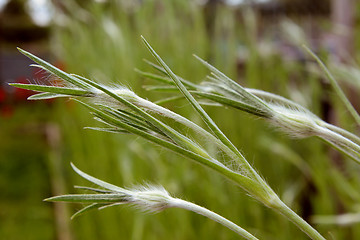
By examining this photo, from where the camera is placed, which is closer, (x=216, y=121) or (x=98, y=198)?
(x=98, y=198)

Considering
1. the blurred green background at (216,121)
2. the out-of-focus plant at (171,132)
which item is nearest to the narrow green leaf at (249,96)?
the out-of-focus plant at (171,132)

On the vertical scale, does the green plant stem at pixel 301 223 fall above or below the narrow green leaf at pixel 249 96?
below

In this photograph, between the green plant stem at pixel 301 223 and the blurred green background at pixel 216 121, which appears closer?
the green plant stem at pixel 301 223

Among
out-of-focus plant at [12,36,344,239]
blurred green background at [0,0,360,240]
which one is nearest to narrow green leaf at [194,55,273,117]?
out-of-focus plant at [12,36,344,239]

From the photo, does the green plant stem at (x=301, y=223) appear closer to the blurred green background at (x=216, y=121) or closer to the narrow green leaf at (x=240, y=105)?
the narrow green leaf at (x=240, y=105)

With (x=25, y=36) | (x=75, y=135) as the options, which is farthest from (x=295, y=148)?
(x=25, y=36)

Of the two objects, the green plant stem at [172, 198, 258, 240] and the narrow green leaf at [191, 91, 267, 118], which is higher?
the narrow green leaf at [191, 91, 267, 118]

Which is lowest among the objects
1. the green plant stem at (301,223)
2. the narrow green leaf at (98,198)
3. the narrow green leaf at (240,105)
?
the green plant stem at (301,223)

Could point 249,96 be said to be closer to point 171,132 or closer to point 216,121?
point 171,132

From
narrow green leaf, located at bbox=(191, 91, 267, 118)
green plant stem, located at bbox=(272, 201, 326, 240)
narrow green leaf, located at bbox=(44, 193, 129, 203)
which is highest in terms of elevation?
narrow green leaf, located at bbox=(191, 91, 267, 118)

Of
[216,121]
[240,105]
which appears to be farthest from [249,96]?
[216,121]

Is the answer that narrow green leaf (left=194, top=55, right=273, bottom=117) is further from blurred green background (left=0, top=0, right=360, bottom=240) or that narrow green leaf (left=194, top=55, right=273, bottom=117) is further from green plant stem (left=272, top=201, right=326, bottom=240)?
blurred green background (left=0, top=0, right=360, bottom=240)
